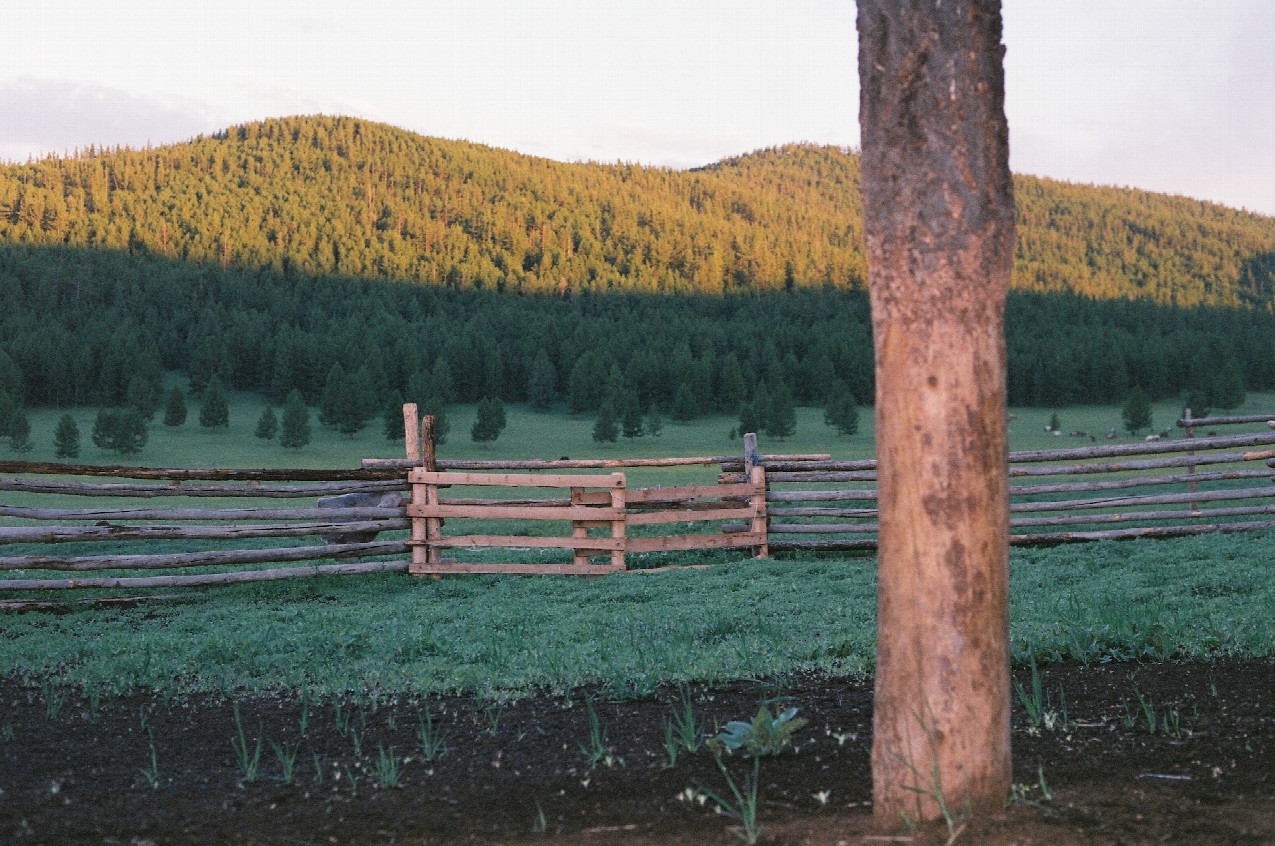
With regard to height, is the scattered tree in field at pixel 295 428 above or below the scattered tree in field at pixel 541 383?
below

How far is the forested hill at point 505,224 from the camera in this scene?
102562mm

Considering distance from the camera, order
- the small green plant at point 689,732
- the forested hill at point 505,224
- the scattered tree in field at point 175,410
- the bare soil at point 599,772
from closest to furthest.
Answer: the bare soil at point 599,772 < the small green plant at point 689,732 < the scattered tree in field at point 175,410 < the forested hill at point 505,224

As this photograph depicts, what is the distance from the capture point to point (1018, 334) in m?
84.6

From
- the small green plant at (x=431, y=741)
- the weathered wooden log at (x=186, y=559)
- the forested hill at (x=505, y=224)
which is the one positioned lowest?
the weathered wooden log at (x=186, y=559)

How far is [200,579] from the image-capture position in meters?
10.1

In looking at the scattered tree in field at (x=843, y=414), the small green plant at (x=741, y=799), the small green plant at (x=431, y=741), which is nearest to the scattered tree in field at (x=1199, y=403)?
the scattered tree in field at (x=843, y=414)

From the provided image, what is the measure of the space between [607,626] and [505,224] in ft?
368

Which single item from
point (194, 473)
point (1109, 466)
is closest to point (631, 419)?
point (1109, 466)

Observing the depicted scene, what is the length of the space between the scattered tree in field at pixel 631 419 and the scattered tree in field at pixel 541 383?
37.5ft

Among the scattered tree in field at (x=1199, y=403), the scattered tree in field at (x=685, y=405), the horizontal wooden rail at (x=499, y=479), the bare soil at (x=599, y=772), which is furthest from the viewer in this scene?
the scattered tree in field at (x=685, y=405)

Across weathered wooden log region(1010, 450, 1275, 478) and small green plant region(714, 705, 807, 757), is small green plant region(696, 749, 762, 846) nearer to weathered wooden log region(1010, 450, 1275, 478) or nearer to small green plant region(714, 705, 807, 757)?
small green plant region(714, 705, 807, 757)

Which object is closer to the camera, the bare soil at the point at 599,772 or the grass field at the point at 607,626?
the bare soil at the point at 599,772

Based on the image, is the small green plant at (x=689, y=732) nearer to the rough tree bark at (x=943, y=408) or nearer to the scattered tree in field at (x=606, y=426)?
the rough tree bark at (x=943, y=408)

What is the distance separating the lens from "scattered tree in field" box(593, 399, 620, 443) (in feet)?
193
